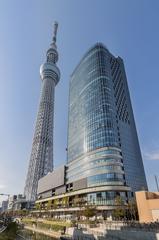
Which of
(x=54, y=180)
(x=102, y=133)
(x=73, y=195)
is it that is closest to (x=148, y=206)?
(x=102, y=133)

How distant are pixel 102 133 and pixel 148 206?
4209cm

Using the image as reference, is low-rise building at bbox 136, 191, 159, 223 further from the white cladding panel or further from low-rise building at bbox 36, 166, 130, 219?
the white cladding panel

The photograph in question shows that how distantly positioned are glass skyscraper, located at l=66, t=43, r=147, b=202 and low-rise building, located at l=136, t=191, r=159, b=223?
76.6 feet

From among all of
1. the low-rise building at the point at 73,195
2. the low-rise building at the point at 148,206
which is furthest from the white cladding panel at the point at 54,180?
the low-rise building at the point at 148,206

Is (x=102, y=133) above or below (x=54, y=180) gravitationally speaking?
above

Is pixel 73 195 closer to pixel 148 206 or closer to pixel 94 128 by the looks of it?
pixel 94 128

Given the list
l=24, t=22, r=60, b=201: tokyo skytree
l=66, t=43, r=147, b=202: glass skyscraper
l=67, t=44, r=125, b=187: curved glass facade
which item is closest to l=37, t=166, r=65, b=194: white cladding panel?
l=67, t=44, r=125, b=187: curved glass facade

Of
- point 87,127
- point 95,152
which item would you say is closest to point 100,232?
point 95,152

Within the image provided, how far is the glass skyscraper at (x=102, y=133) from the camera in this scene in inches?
3076

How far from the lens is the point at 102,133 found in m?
86.5

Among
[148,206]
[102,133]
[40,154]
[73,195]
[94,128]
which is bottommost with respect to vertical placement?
[148,206]

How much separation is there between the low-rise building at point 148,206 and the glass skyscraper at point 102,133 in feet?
76.6

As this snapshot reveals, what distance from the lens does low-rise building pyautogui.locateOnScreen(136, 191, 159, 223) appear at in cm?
4616

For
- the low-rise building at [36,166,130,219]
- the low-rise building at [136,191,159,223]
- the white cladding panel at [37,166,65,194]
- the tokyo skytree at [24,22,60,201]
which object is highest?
the tokyo skytree at [24,22,60,201]
